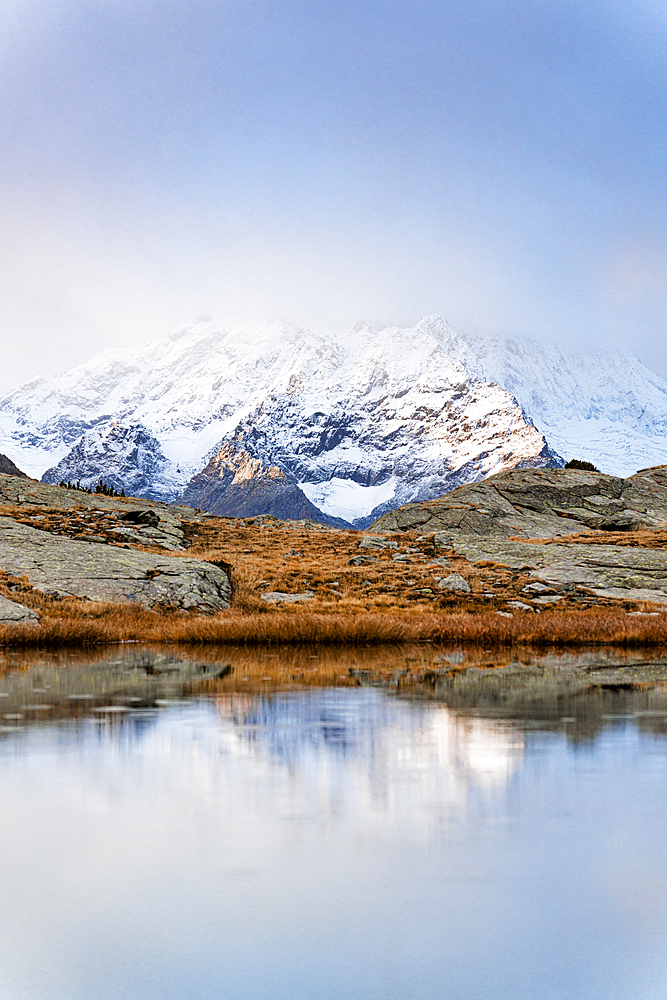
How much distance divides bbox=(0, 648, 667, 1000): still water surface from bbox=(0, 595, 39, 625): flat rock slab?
1584cm

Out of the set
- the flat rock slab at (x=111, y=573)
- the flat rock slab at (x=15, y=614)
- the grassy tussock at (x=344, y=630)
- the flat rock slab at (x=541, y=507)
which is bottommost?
the grassy tussock at (x=344, y=630)

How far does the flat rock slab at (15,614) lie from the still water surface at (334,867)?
15837mm

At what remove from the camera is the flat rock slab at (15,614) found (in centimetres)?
2627

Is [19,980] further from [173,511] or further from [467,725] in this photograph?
[173,511]

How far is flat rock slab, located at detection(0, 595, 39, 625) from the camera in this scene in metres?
26.3

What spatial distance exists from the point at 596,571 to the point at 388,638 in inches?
564

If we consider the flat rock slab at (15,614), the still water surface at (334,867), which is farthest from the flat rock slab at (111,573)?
the still water surface at (334,867)

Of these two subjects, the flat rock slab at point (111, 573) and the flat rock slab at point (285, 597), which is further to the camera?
the flat rock slab at point (285, 597)

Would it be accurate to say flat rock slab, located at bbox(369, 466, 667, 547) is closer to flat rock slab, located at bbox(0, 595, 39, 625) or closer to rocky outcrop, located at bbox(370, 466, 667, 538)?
rocky outcrop, located at bbox(370, 466, 667, 538)

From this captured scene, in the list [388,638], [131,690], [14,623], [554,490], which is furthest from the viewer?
[554,490]

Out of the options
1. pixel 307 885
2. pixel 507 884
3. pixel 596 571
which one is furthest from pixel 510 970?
pixel 596 571

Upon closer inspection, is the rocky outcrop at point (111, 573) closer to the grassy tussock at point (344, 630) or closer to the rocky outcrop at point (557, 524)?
the grassy tussock at point (344, 630)

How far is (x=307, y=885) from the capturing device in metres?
6.29

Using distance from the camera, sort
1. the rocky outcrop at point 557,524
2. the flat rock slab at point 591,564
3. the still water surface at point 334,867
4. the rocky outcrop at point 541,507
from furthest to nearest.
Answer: the rocky outcrop at point 541,507 < the rocky outcrop at point 557,524 < the flat rock slab at point 591,564 < the still water surface at point 334,867
